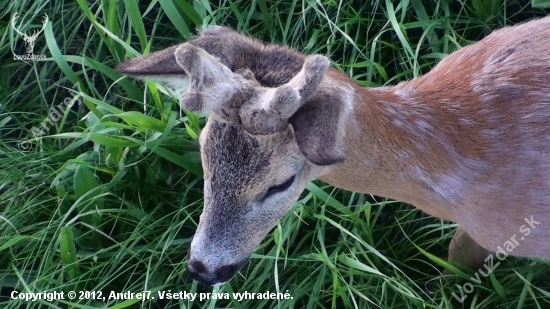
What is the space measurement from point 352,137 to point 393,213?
975 millimetres

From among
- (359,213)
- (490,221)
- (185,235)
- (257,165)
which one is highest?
(257,165)

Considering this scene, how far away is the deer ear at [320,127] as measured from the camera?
60.8 inches

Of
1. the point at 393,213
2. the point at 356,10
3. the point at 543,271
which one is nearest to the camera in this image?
the point at 543,271

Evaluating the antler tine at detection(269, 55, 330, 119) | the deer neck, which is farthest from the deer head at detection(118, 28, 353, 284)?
→ the deer neck

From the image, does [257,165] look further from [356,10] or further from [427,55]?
[356,10]

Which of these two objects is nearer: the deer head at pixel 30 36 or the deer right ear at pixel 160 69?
the deer right ear at pixel 160 69

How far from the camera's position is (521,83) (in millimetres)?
1928

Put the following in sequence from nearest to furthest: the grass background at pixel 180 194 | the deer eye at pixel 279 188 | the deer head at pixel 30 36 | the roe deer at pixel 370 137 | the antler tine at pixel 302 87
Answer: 1. the antler tine at pixel 302 87
2. the roe deer at pixel 370 137
3. the deer eye at pixel 279 188
4. the grass background at pixel 180 194
5. the deer head at pixel 30 36

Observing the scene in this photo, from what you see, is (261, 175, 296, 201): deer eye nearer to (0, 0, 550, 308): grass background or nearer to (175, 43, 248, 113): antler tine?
(175, 43, 248, 113): antler tine

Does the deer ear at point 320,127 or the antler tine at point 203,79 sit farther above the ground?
the antler tine at point 203,79

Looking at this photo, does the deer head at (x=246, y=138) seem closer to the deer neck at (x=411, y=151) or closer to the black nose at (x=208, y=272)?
the black nose at (x=208, y=272)

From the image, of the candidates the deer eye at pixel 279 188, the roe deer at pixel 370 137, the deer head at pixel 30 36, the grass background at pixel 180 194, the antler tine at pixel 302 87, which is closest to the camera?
the antler tine at pixel 302 87

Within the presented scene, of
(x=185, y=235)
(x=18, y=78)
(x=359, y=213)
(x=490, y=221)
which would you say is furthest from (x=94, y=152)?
(x=490, y=221)

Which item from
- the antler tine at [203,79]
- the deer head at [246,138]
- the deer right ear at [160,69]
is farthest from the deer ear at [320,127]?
the deer right ear at [160,69]
